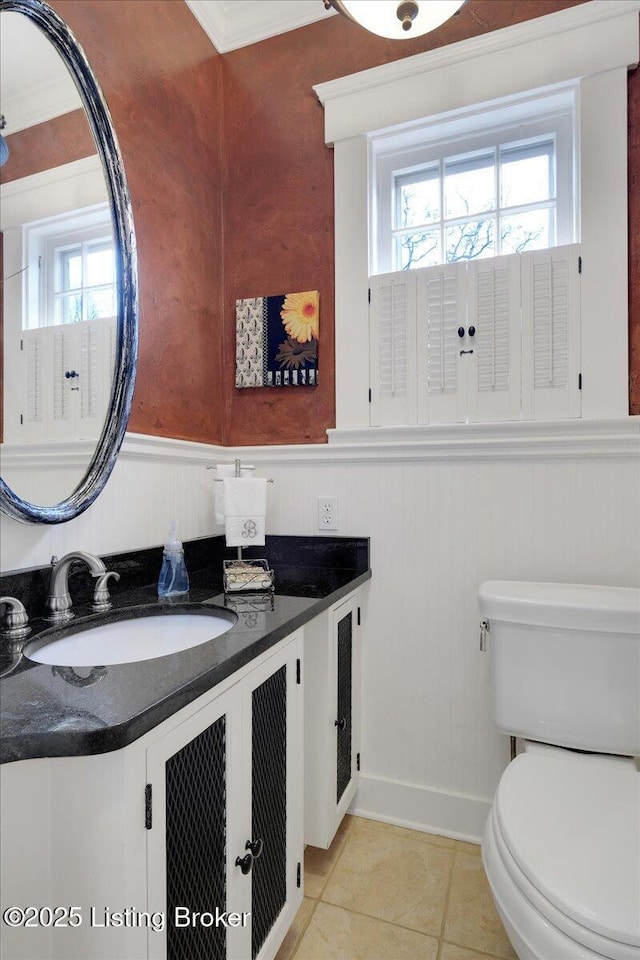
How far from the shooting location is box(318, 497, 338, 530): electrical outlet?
70.3 inches

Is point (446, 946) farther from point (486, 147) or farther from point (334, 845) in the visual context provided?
point (486, 147)

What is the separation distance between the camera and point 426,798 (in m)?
1.65

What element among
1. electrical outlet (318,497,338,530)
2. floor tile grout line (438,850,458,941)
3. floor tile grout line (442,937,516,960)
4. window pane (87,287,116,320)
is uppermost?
window pane (87,287,116,320)

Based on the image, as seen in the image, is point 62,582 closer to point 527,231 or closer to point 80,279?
point 80,279

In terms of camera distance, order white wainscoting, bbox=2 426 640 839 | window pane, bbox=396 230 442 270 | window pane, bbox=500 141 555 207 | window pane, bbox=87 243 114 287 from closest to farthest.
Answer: window pane, bbox=87 243 114 287
white wainscoting, bbox=2 426 640 839
window pane, bbox=500 141 555 207
window pane, bbox=396 230 442 270

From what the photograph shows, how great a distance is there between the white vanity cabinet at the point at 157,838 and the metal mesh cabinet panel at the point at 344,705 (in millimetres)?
481

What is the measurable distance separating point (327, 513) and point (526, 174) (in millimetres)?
1256

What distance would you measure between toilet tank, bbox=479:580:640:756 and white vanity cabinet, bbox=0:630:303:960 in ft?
2.15

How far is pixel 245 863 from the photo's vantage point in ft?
3.13

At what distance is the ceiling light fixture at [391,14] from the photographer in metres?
1.18

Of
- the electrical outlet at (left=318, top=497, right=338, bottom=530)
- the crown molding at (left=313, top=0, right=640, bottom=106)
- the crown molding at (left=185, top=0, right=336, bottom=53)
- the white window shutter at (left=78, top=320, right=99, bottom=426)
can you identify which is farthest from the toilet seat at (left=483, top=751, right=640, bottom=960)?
the crown molding at (left=185, top=0, right=336, bottom=53)

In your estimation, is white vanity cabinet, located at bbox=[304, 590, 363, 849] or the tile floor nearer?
the tile floor

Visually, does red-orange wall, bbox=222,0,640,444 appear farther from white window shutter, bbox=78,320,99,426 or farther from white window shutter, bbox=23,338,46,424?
white window shutter, bbox=23,338,46,424

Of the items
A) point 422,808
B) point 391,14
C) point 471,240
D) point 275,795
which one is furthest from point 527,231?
point 422,808
